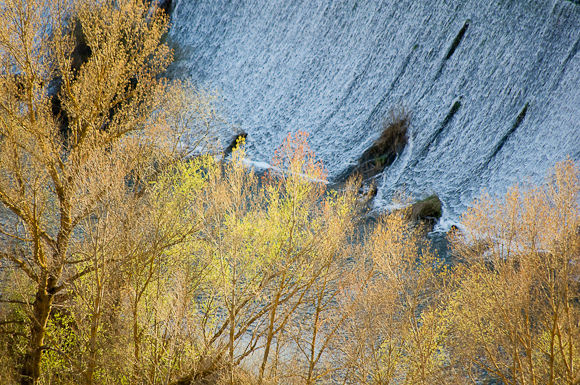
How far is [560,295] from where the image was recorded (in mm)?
9500

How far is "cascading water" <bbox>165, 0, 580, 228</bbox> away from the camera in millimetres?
20281

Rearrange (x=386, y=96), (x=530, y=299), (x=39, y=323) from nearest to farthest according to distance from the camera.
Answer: (x=39, y=323)
(x=530, y=299)
(x=386, y=96)

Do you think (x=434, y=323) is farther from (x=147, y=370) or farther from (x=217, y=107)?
(x=217, y=107)

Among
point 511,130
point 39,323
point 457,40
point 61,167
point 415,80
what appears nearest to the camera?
point 39,323

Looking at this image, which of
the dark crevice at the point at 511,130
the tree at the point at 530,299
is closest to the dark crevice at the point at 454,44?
the dark crevice at the point at 511,130

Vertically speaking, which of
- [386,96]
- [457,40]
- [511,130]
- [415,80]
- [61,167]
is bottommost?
[61,167]

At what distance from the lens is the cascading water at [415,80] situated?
2028 cm

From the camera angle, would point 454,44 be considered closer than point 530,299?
No

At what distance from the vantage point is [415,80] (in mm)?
25312

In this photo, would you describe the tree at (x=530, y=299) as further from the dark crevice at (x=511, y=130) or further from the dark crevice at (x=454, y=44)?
the dark crevice at (x=454, y=44)

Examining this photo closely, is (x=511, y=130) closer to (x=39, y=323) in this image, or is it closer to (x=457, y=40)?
(x=457, y=40)

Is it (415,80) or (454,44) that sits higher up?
(454,44)

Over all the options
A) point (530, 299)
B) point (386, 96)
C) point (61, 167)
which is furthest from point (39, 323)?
point (386, 96)

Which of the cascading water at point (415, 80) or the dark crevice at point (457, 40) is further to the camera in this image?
the dark crevice at point (457, 40)
